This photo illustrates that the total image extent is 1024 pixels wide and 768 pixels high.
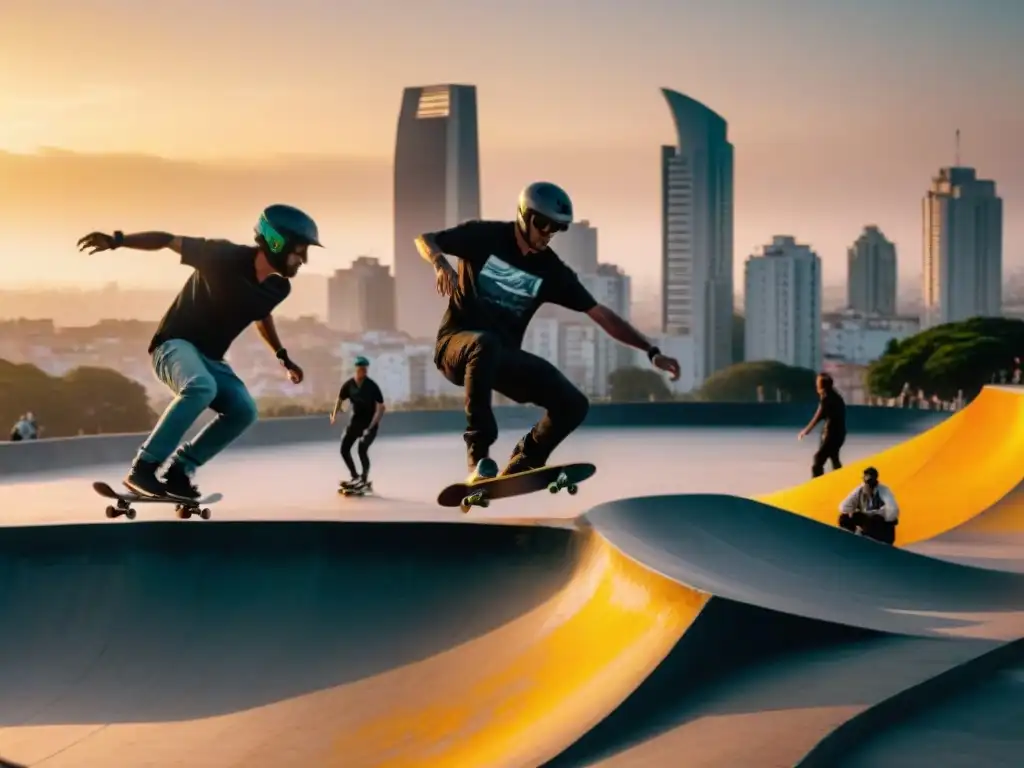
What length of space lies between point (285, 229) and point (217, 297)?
0.73 m

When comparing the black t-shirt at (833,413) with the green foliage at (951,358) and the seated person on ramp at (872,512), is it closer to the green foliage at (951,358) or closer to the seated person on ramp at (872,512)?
the seated person on ramp at (872,512)

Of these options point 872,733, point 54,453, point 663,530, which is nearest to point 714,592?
point 872,733

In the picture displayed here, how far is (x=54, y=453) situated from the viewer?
31000 millimetres

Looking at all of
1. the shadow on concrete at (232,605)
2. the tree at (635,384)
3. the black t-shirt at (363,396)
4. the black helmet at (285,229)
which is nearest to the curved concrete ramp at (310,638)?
the shadow on concrete at (232,605)

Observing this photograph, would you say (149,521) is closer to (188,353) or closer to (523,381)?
(188,353)

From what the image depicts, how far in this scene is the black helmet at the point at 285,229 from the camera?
956 centimetres

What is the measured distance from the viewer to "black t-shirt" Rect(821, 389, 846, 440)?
18.9 m

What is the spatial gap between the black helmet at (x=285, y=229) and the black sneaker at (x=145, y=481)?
1.77 m

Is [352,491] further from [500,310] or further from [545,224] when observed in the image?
[545,224]

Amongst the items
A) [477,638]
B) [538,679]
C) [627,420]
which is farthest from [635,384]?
[538,679]

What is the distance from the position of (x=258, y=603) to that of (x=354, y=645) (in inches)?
35.7

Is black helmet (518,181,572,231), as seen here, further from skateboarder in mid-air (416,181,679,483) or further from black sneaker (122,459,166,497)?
black sneaker (122,459,166,497)

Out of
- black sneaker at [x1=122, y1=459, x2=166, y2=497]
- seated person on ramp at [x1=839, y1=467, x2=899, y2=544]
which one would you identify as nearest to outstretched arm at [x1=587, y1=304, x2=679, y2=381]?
black sneaker at [x1=122, y1=459, x2=166, y2=497]

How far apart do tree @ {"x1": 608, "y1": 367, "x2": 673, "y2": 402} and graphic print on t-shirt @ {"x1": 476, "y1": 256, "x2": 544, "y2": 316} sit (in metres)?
160
